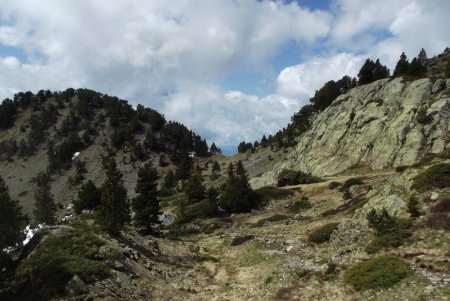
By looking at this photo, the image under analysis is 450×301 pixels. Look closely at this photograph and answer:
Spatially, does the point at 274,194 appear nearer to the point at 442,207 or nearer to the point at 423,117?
the point at 423,117

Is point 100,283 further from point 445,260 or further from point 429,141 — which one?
point 429,141

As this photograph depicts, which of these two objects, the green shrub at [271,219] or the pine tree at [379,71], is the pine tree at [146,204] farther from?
the pine tree at [379,71]

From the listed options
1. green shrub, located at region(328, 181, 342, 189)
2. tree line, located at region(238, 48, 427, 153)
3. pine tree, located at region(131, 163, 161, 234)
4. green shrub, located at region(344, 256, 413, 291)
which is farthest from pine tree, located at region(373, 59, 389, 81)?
green shrub, located at region(344, 256, 413, 291)

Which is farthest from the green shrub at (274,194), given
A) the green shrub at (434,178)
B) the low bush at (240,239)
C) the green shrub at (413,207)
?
the green shrub at (413,207)

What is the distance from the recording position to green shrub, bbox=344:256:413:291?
894 inches

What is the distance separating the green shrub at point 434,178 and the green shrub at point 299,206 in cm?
2432

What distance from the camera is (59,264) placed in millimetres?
26609

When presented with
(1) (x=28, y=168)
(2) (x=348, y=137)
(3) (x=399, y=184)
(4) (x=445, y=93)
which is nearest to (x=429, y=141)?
(4) (x=445, y=93)

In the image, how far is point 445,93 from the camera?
251ft

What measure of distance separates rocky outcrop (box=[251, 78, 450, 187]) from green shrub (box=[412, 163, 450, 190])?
36.9 m

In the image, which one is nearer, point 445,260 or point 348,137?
point 445,260

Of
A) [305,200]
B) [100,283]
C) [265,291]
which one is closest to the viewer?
[100,283]

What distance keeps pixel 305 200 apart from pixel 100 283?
41.3 metres

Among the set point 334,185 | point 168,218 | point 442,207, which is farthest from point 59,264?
point 334,185
